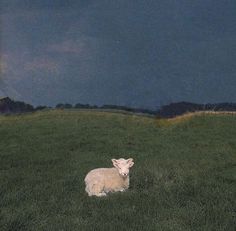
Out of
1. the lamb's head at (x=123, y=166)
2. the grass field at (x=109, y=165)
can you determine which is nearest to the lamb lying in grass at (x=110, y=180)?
the lamb's head at (x=123, y=166)

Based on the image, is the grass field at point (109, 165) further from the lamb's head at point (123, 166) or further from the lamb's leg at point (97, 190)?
the lamb's head at point (123, 166)

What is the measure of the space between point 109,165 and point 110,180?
283 inches

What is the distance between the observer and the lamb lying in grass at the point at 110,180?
16.8 m

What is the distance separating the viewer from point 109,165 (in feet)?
79.6

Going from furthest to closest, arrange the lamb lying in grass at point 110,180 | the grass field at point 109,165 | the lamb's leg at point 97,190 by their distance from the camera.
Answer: the lamb lying in grass at point 110,180 → the lamb's leg at point 97,190 → the grass field at point 109,165

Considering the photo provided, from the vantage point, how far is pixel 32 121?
133ft

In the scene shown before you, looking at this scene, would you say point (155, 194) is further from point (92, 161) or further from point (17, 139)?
point (17, 139)

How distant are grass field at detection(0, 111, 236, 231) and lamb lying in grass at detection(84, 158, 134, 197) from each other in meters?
0.46

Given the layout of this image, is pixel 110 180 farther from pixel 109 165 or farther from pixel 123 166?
pixel 109 165

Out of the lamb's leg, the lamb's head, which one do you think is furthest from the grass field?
the lamb's head

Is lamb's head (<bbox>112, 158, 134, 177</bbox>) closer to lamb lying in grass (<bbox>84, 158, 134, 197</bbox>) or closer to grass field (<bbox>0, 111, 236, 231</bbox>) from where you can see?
lamb lying in grass (<bbox>84, 158, 134, 197</bbox>)

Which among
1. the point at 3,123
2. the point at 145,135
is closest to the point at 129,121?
the point at 145,135

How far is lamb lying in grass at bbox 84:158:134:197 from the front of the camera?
1675 centimetres

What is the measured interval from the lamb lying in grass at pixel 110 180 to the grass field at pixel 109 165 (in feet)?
1.50
